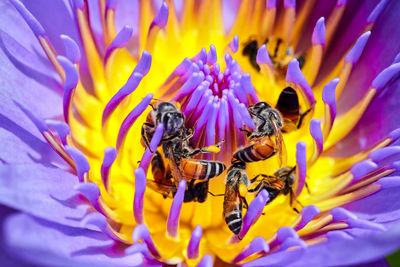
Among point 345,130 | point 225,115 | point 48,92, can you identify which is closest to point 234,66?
point 225,115

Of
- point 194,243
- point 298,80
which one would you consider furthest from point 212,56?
point 194,243

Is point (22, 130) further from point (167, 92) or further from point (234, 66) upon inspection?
point (234, 66)

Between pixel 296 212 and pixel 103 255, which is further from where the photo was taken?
pixel 296 212

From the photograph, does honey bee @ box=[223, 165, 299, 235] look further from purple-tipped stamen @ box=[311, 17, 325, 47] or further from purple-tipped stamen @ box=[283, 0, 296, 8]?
purple-tipped stamen @ box=[283, 0, 296, 8]

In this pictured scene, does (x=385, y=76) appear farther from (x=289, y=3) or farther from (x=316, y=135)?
(x=289, y=3)

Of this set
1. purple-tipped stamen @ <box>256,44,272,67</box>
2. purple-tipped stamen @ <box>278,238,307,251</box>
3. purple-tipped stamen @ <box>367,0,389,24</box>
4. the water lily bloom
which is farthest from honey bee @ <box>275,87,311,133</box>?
purple-tipped stamen @ <box>278,238,307,251</box>

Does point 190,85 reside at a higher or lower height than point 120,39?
lower
